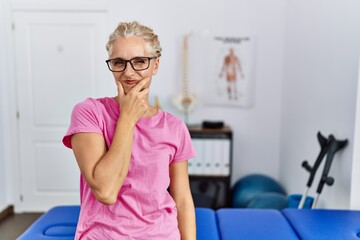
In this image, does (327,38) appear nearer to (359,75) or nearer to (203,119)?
(359,75)

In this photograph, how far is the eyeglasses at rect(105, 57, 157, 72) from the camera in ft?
3.56

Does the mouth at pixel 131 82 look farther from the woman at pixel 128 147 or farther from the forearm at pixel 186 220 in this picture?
the forearm at pixel 186 220

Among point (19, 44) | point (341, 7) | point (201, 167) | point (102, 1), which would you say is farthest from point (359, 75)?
point (19, 44)

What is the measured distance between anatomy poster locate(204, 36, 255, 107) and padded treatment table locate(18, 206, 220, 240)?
1.96 m

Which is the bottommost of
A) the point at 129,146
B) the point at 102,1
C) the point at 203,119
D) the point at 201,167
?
the point at 201,167

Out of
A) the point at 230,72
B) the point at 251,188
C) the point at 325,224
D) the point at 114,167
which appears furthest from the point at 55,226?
the point at 230,72

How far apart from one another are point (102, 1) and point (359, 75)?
2564 millimetres

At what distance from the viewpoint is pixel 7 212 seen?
3574 mm

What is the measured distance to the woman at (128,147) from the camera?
1.00 m

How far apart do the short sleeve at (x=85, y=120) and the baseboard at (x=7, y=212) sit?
2.90 meters

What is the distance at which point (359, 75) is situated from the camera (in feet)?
5.94

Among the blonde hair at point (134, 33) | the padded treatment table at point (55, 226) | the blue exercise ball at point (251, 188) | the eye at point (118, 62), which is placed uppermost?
the blonde hair at point (134, 33)

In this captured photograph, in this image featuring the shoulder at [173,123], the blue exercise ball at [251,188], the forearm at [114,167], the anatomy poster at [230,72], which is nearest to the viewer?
the forearm at [114,167]

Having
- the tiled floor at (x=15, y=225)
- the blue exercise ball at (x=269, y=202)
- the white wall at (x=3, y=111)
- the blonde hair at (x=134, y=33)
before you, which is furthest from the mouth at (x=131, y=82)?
the white wall at (x=3, y=111)
